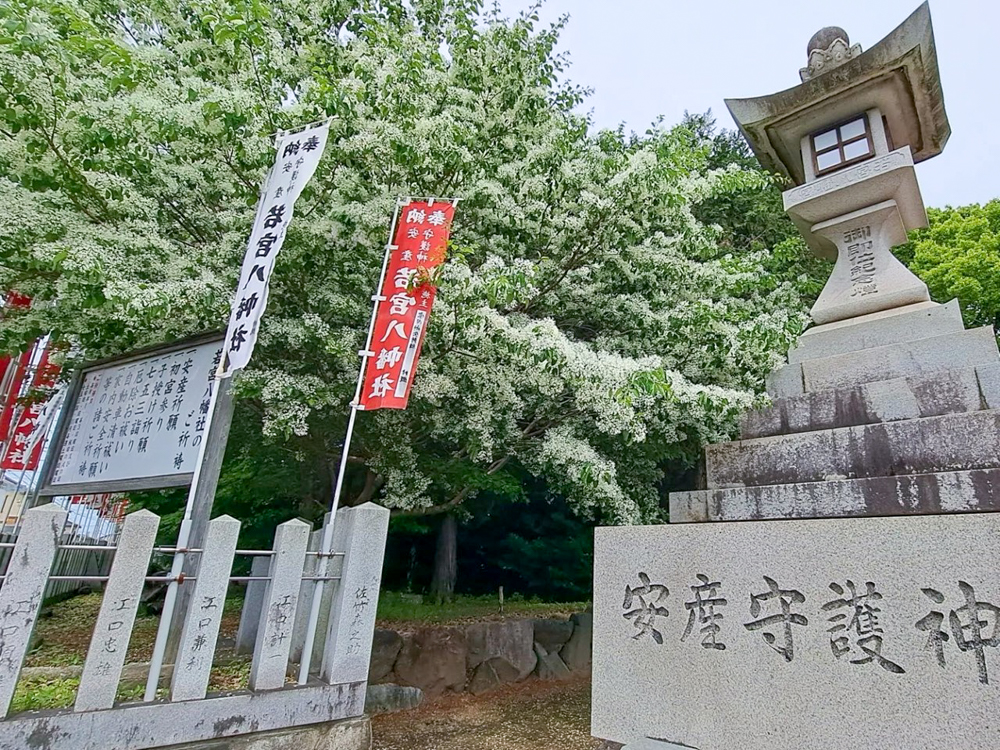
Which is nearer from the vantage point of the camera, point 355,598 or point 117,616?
point 117,616

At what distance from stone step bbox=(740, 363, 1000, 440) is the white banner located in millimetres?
3761

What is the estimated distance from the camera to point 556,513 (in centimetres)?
1174

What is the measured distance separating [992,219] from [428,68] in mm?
15024

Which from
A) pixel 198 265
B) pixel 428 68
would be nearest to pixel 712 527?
pixel 198 265

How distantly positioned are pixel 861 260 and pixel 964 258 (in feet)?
35.5

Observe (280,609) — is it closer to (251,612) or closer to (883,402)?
(251,612)

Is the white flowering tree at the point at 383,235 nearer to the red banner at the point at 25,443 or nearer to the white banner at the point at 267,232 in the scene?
the white banner at the point at 267,232

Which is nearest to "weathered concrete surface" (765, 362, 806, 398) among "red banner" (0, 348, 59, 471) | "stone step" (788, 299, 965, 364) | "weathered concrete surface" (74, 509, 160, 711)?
"stone step" (788, 299, 965, 364)

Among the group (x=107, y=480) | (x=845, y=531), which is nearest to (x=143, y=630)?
(x=107, y=480)

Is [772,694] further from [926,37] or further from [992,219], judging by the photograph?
[992,219]

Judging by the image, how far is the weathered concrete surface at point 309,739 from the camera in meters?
3.67

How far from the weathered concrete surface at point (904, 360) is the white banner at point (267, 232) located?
13.3 feet

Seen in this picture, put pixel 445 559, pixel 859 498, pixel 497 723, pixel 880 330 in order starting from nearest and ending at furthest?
pixel 859 498 < pixel 880 330 < pixel 497 723 < pixel 445 559

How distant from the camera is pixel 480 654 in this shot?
7559 mm
